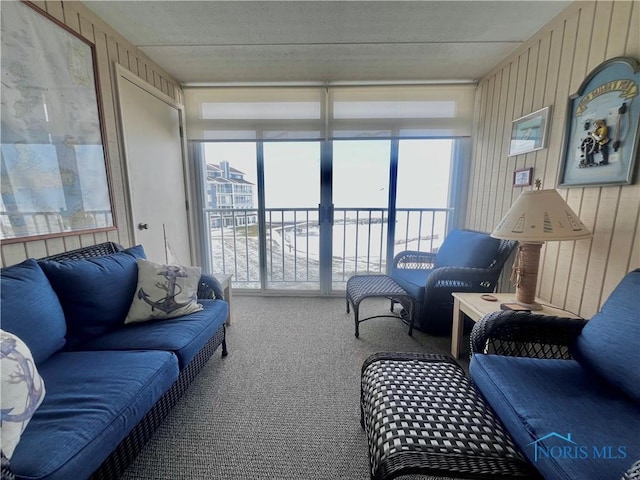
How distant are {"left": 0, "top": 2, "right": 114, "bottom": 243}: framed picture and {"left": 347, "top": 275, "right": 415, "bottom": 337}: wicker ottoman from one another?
1.97m

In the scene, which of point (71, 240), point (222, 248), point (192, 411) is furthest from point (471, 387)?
point (222, 248)

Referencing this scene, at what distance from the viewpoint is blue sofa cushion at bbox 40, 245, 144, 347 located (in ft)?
4.32

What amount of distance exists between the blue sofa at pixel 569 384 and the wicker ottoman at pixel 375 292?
87 cm

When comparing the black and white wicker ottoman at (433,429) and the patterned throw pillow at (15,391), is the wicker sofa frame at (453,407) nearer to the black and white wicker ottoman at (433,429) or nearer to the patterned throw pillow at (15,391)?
the black and white wicker ottoman at (433,429)

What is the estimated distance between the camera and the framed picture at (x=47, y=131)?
4.08 ft

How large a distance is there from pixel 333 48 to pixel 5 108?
203cm

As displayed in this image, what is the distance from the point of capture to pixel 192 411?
4.67ft

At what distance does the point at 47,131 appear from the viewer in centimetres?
141

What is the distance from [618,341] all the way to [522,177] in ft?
4.60

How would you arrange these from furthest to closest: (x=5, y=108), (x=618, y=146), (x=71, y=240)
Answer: (x=71, y=240)
(x=618, y=146)
(x=5, y=108)

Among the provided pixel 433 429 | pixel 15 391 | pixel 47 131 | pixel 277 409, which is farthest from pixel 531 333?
pixel 47 131

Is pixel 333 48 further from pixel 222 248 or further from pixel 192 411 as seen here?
pixel 192 411
